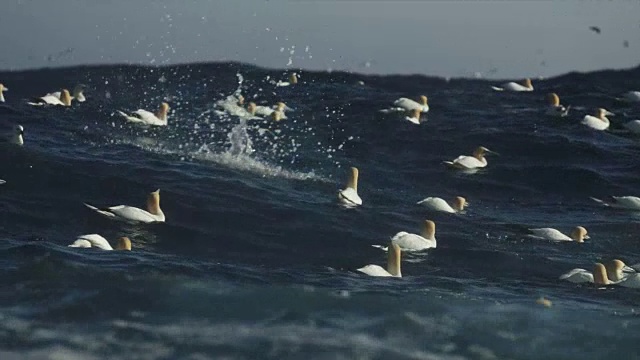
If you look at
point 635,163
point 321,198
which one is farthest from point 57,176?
point 635,163

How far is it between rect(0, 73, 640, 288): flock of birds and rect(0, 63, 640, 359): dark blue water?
0.30 metres

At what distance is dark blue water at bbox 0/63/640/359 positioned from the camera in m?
14.0

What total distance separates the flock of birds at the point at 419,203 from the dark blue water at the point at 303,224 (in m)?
0.30

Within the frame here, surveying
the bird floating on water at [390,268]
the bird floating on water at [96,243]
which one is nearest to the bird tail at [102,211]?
the bird floating on water at [96,243]

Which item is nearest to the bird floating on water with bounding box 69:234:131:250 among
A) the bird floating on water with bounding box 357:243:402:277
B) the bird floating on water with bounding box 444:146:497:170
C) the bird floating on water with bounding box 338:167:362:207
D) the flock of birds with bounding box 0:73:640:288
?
the flock of birds with bounding box 0:73:640:288

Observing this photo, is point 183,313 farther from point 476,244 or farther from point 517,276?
point 476,244

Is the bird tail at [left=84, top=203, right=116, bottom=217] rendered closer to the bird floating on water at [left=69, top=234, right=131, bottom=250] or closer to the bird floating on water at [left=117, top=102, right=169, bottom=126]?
the bird floating on water at [left=69, top=234, right=131, bottom=250]

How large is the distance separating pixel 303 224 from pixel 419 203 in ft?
13.3

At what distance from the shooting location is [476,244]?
23156 millimetres

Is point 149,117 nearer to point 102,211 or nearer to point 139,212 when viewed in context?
point 102,211

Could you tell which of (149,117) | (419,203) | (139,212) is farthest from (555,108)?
(139,212)

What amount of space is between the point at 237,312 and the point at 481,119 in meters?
27.6

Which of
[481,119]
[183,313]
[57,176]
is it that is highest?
[481,119]

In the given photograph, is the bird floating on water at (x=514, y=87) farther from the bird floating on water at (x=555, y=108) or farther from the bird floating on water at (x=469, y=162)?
the bird floating on water at (x=469, y=162)
